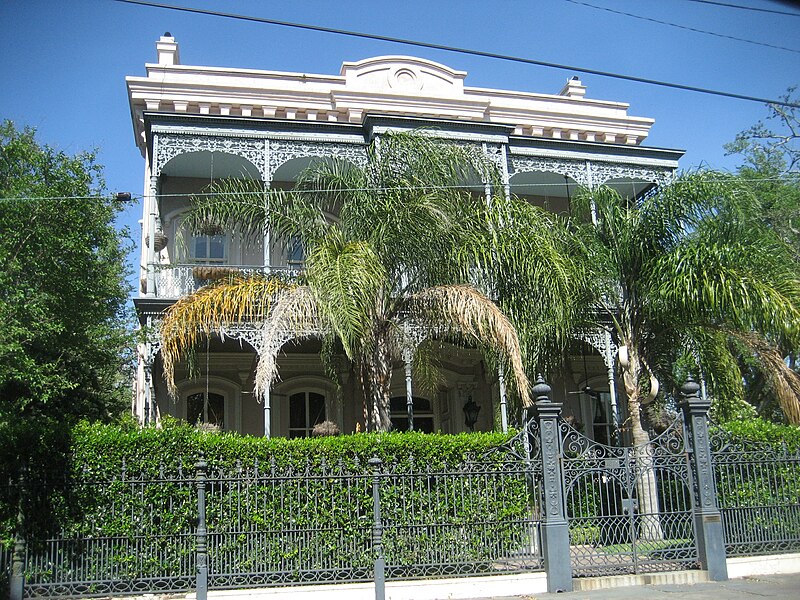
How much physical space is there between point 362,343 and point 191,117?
7001 millimetres

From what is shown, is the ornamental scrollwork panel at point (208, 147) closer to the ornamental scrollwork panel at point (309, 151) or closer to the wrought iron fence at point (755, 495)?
the ornamental scrollwork panel at point (309, 151)

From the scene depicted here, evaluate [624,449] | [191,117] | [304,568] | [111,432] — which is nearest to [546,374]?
[624,449]

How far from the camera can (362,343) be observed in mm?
10531

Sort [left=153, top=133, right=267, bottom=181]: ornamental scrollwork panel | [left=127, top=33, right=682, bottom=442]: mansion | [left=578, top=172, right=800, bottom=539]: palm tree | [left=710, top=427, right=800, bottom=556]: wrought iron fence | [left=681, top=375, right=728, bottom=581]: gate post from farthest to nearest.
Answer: [left=127, top=33, right=682, bottom=442]: mansion → [left=153, top=133, right=267, bottom=181]: ornamental scrollwork panel → [left=578, top=172, right=800, bottom=539]: palm tree → [left=710, top=427, right=800, bottom=556]: wrought iron fence → [left=681, top=375, right=728, bottom=581]: gate post

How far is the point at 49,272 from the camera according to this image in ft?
42.6

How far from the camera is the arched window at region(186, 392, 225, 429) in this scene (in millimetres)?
16984

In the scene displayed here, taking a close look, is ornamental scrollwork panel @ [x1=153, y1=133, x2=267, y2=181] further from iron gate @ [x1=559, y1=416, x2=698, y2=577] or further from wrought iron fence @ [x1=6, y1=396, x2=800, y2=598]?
iron gate @ [x1=559, y1=416, x2=698, y2=577]

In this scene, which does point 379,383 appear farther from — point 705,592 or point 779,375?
point 779,375

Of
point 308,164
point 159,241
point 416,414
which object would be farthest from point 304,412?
point 308,164

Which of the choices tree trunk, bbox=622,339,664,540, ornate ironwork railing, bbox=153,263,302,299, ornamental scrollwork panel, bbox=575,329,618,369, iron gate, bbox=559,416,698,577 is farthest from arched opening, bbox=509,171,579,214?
iron gate, bbox=559,416,698,577

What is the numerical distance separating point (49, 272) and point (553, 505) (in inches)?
343

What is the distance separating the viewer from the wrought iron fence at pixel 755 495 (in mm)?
10664

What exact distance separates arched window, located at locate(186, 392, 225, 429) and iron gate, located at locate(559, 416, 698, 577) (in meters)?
8.77

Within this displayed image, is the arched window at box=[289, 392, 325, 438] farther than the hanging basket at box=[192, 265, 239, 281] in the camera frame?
Yes
